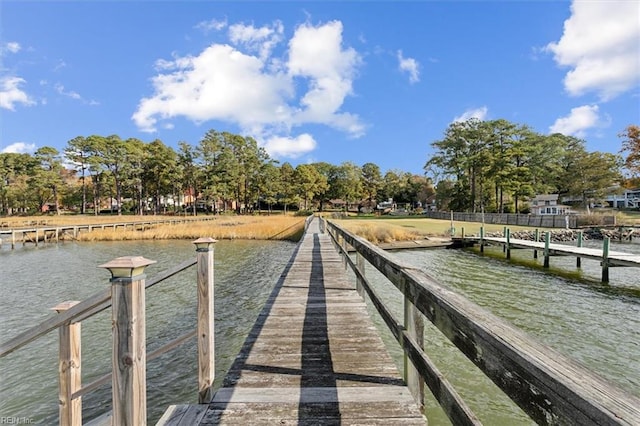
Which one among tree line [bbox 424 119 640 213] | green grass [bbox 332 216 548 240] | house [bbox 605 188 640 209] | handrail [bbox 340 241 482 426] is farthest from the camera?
house [bbox 605 188 640 209]

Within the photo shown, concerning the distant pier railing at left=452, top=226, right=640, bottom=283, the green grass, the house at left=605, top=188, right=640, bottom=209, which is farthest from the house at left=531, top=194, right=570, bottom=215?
the distant pier railing at left=452, top=226, right=640, bottom=283

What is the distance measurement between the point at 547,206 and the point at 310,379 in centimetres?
4786

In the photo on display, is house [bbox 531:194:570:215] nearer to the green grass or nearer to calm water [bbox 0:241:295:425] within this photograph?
the green grass

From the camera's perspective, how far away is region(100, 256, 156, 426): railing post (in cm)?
155

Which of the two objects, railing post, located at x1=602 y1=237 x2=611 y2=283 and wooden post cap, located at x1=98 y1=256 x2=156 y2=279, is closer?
Result: wooden post cap, located at x1=98 y1=256 x2=156 y2=279

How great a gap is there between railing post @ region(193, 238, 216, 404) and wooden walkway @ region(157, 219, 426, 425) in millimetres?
173

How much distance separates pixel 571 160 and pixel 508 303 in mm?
53791

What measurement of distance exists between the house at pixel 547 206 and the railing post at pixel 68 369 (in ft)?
158

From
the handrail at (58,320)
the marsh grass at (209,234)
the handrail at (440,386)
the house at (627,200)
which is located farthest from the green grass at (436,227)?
the house at (627,200)

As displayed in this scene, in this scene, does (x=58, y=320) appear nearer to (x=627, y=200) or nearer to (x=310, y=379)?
(x=310, y=379)

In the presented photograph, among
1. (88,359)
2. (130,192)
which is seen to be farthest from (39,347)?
(130,192)

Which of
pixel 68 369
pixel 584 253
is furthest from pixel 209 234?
pixel 68 369

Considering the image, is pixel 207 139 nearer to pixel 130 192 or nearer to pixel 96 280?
pixel 130 192

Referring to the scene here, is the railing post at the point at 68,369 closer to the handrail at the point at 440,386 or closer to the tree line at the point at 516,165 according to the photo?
the handrail at the point at 440,386
